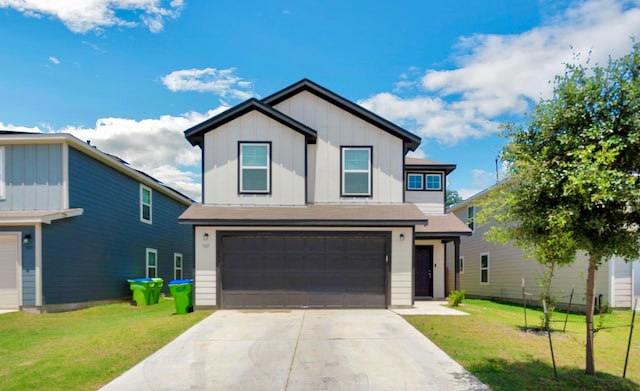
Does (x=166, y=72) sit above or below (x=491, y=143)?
above

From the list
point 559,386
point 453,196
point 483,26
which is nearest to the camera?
point 559,386

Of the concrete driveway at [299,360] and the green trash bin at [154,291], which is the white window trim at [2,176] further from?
the concrete driveway at [299,360]

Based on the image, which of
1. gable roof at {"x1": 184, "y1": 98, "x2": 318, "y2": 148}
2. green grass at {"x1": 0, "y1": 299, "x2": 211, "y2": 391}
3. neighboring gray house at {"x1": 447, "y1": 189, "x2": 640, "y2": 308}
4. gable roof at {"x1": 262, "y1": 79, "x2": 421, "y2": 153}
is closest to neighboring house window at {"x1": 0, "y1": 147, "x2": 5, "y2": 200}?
green grass at {"x1": 0, "y1": 299, "x2": 211, "y2": 391}

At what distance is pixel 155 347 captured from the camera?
8406 mm

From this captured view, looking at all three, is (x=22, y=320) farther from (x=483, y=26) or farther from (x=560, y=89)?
(x=483, y=26)

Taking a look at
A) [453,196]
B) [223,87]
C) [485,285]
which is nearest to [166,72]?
[223,87]

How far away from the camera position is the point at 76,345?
28.1 feet

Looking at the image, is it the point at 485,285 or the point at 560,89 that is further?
the point at 485,285

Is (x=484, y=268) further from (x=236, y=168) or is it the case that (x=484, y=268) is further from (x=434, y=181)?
(x=236, y=168)

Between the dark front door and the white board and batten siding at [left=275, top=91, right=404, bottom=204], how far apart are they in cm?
469

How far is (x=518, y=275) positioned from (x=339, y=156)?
406 inches

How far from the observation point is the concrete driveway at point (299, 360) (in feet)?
20.6

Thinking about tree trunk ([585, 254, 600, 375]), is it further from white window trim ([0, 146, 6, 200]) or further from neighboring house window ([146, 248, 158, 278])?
neighboring house window ([146, 248, 158, 278])

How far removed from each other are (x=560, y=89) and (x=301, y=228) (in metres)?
8.36
